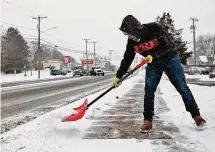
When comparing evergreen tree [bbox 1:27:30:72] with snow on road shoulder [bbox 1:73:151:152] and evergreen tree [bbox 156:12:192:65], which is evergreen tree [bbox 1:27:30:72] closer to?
evergreen tree [bbox 156:12:192:65]

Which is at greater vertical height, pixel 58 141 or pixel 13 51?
pixel 13 51

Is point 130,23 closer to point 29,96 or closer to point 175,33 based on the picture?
point 29,96

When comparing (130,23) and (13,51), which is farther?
(13,51)

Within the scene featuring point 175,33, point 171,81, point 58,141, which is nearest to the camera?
point 58,141

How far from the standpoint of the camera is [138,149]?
3.71m

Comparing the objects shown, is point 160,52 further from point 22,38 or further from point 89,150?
point 22,38

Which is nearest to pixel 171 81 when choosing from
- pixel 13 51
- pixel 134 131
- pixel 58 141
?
pixel 134 131

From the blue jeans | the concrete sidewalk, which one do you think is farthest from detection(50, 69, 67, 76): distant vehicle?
the blue jeans

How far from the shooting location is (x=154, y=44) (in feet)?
15.9

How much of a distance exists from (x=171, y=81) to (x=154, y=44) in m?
0.62

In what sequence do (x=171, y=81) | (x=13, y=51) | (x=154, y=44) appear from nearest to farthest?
(x=154, y=44) < (x=171, y=81) < (x=13, y=51)

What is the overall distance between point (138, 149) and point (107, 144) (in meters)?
0.46

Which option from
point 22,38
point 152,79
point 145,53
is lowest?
point 152,79

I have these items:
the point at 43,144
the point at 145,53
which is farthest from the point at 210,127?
the point at 43,144
